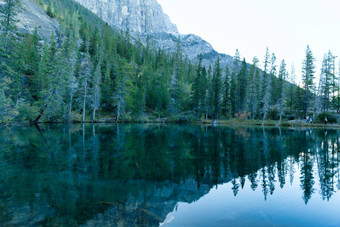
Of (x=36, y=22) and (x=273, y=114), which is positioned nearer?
(x=273, y=114)

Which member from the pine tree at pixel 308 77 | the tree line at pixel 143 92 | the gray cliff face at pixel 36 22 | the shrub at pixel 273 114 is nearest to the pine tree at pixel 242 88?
the tree line at pixel 143 92

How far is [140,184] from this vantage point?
8.73 m

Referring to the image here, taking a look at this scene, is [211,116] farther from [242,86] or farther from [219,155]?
[219,155]

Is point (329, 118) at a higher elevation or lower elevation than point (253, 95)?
lower

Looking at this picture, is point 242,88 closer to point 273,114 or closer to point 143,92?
point 273,114

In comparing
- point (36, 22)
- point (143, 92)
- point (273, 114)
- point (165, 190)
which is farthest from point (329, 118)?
point (36, 22)

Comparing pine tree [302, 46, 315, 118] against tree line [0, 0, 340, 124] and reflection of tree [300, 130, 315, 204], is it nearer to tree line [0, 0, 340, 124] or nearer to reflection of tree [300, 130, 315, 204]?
tree line [0, 0, 340, 124]

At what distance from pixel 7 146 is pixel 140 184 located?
1473 centimetres

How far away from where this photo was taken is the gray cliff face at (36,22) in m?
74.3

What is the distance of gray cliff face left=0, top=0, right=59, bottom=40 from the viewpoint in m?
74.3

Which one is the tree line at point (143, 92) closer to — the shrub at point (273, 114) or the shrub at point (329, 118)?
the shrub at point (273, 114)

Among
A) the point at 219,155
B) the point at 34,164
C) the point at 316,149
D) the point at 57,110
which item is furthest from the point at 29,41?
the point at 316,149

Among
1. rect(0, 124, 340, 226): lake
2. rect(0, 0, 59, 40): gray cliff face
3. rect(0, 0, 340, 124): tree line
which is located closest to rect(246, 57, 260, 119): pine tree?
rect(0, 0, 340, 124): tree line

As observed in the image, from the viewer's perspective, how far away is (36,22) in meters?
80.8
